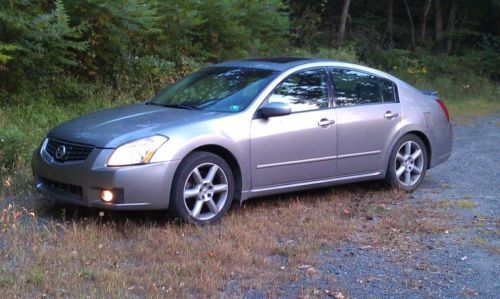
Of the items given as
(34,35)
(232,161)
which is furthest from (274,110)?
(34,35)

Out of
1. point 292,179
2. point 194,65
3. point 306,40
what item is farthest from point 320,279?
point 306,40

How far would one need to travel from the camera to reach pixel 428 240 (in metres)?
6.29

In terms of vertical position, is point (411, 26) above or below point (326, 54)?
below

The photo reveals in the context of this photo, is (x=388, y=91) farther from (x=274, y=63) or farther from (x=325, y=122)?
(x=274, y=63)

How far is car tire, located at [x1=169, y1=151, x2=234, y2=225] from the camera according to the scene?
629 cm

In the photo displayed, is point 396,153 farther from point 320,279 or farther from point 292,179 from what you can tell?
point 320,279

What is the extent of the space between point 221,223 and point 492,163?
5157 mm

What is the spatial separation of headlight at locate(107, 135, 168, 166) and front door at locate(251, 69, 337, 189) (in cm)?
109

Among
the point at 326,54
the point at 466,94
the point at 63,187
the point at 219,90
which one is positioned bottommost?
the point at 466,94

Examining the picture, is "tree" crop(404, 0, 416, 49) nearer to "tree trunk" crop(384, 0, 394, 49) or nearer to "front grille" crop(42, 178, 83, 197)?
"tree trunk" crop(384, 0, 394, 49)

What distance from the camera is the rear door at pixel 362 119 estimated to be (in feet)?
25.0

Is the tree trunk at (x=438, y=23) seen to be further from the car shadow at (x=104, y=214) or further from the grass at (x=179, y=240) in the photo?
the car shadow at (x=104, y=214)

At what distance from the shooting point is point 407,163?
328 inches

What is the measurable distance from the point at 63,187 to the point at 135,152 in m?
0.81
